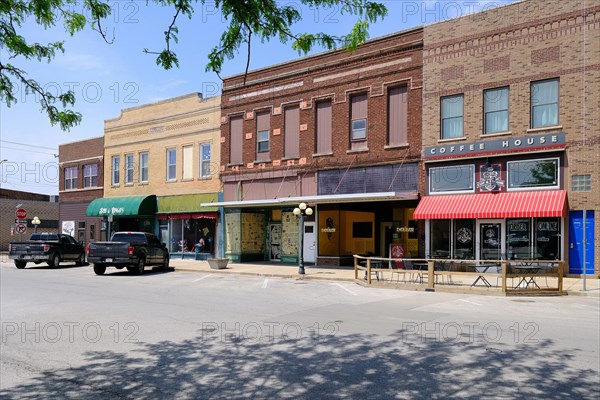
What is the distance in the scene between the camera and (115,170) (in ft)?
122

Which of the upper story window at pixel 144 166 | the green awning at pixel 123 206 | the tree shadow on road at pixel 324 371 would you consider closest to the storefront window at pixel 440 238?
the tree shadow on road at pixel 324 371

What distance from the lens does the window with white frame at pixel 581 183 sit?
19.5m

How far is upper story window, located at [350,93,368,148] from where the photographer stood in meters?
25.5

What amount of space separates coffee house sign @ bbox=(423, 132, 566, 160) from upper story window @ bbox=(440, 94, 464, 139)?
63cm

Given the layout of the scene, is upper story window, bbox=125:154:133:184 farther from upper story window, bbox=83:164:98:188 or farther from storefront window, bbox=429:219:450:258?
storefront window, bbox=429:219:450:258

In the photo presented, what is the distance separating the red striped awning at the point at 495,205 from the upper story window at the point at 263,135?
9635 mm

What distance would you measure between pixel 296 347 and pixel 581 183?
1537 cm

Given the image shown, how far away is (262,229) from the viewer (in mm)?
30656

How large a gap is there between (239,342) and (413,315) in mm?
4455

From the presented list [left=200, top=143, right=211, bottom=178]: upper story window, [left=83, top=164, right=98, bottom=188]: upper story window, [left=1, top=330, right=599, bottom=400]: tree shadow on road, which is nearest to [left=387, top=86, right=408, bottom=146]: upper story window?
[left=200, top=143, right=211, bottom=178]: upper story window

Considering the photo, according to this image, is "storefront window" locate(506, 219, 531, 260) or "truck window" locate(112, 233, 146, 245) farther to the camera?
"truck window" locate(112, 233, 146, 245)

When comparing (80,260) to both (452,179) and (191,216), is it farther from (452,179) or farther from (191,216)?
(452,179)

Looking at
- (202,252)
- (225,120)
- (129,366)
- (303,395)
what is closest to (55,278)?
(202,252)

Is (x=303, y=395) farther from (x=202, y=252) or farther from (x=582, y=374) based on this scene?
(x=202, y=252)
